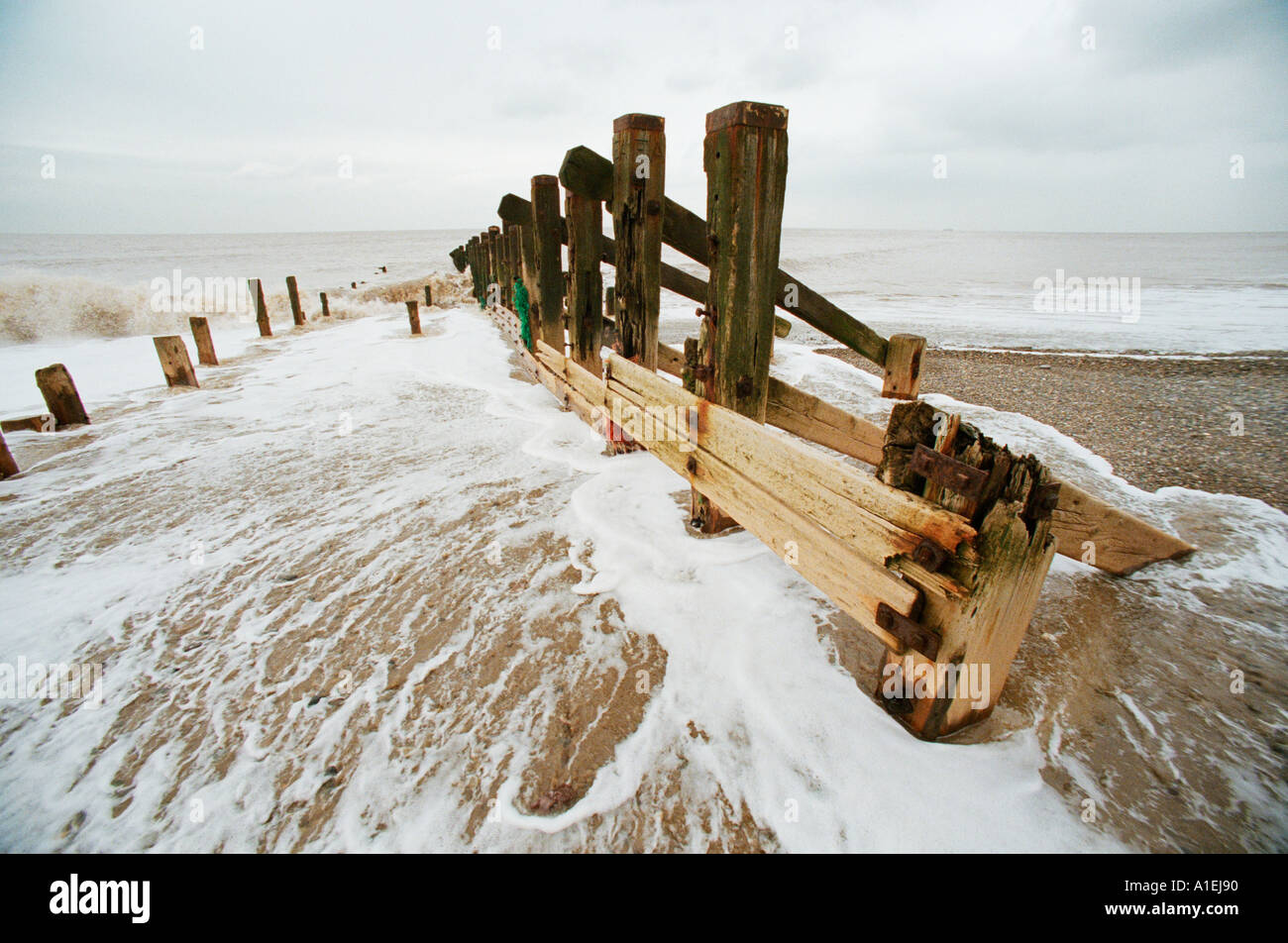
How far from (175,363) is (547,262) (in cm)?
686

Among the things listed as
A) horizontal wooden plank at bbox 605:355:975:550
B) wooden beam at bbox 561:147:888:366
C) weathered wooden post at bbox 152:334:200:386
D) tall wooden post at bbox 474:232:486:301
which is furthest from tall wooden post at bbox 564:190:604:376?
tall wooden post at bbox 474:232:486:301

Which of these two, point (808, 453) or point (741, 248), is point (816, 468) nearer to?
point (808, 453)

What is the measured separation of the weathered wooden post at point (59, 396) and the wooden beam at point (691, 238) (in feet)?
23.2

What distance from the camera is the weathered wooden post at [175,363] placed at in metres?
8.12

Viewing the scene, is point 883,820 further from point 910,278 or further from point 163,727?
point 910,278

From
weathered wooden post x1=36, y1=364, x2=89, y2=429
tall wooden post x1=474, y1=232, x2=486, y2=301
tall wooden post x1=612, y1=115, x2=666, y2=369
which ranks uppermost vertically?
tall wooden post x1=474, y1=232, x2=486, y2=301

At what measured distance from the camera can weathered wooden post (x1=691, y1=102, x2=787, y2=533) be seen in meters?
2.46

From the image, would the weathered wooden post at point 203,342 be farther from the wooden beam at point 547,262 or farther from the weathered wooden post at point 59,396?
the wooden beam at point 547,262

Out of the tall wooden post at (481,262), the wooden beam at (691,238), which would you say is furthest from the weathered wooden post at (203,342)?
the wooden beam at (691,238)

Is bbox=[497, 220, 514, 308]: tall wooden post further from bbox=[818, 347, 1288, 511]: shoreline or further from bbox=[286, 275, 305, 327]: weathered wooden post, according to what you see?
bbox=[286, 275, 305, 327]: weathered wooden post

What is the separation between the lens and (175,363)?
27.2 feet

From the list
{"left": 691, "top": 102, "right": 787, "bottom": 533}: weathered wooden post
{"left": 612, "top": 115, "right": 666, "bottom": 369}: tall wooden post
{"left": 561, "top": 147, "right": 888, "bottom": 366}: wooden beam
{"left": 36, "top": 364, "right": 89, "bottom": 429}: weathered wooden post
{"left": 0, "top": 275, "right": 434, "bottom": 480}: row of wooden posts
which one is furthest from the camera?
{"left": 36, "top": 364, "right": 89, "bottom": 429}: weathered wooden post

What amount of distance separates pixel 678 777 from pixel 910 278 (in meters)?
34.3

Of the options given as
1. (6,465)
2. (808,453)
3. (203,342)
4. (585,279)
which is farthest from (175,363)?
(808,453)
